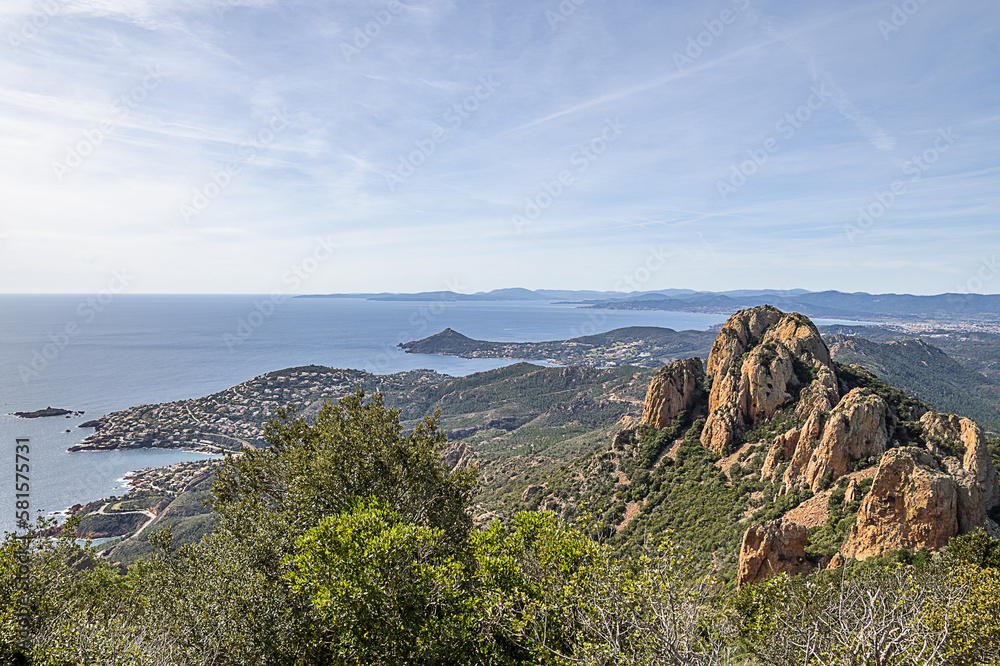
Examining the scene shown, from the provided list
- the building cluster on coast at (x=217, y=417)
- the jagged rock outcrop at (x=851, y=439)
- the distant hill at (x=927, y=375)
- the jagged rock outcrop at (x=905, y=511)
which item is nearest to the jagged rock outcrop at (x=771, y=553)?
the jagged rock outcrop at (x=905, y=511)

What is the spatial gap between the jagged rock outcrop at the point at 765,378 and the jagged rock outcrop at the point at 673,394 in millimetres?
2595

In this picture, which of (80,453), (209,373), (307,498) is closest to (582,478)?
(307,498)

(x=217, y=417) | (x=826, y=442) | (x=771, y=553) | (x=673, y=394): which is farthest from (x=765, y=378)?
(x=217, y=417)

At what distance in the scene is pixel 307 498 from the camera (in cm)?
1475

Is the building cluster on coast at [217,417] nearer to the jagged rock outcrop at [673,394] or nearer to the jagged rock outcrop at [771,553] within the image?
the jagged rock outcrop at [673,394]

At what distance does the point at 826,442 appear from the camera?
100 ft

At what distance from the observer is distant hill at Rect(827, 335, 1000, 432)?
116125 mm

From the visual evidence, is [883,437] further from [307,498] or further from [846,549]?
[307,498]

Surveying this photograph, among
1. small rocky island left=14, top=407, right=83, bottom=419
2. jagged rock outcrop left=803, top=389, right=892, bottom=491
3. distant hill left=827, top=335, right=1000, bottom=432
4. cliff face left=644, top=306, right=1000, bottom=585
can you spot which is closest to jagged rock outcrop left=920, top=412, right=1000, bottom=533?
cliff face left=644, top=306, right=1000, bottom=585

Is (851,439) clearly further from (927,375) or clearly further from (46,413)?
(46,413)

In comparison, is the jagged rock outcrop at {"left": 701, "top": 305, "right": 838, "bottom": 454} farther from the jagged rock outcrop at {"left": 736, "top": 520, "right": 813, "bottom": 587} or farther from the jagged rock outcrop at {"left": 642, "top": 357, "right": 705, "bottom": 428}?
the jagged rock outcrop at {"left": 736, "top": 520, "right": 813, "bottom": 587}

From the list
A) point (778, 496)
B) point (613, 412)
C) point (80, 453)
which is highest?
point (778, 496)

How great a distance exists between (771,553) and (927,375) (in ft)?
535

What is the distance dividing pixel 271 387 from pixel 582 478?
113126 millimetres
